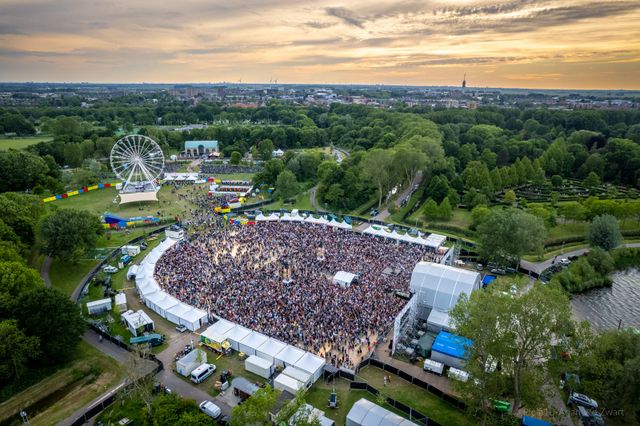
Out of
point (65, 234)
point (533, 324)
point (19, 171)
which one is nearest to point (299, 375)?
point (533, 324)

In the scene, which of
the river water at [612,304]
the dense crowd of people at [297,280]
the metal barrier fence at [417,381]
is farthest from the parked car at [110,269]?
the river water at [612,304]

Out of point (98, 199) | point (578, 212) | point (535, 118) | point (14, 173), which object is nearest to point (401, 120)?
point (535, 118)

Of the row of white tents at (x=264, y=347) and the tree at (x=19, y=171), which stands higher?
the tree at (x=19, y=171)

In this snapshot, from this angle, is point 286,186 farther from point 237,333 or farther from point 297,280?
point 237,333

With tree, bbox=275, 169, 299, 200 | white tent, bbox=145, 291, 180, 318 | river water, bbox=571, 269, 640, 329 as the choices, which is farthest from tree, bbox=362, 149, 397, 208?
white tent, bbox=145, 291, 180, 318

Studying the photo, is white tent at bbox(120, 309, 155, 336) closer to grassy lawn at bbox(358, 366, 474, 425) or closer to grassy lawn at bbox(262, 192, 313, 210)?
grassy lawn at bbox(358, 366, 474, 425)

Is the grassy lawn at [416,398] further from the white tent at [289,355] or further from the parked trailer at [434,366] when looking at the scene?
the white tent at [289,355]

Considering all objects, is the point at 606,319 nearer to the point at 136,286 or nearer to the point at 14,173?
the point at 136,286
